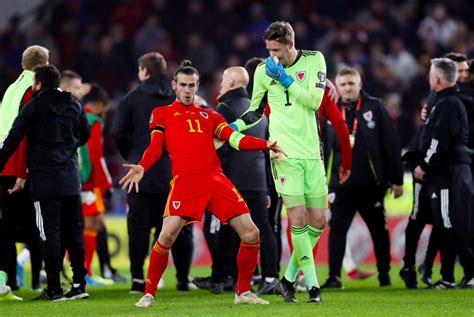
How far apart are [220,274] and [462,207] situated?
104 inches

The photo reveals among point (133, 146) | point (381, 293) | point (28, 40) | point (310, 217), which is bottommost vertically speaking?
point (381, 293)

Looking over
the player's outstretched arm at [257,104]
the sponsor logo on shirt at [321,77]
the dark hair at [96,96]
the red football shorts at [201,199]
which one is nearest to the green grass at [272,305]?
the red football shorts at [201,199]

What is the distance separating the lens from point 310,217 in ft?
33.7

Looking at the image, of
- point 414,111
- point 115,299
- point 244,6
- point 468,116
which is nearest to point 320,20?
point 244,6

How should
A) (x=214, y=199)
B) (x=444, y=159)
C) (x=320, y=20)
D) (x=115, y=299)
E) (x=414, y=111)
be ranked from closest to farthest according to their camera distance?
1. (x=214, y=199)
2. (x=115, y=299)
3. (x=444, y=159)
4. (x=414, y=111)
5. (x=320, y=20)

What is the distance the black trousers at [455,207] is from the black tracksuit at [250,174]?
1778mm

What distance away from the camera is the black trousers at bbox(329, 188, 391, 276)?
41.5ft

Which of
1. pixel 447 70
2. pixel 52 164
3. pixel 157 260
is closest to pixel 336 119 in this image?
pixel 447 70

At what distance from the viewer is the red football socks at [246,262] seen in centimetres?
1007

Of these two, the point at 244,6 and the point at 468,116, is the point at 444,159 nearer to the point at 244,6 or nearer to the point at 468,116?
the point at 468,116

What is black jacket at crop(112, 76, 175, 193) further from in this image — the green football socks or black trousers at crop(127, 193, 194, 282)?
the green football socks

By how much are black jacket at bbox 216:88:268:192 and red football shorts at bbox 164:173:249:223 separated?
1.81 metres

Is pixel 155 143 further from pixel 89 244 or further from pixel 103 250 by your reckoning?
pixel 103 250

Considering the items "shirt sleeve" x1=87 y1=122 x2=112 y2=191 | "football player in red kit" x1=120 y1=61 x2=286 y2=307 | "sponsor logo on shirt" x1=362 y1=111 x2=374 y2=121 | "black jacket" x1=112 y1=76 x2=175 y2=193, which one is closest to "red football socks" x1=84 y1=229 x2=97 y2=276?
"shirt sleeve" x1=87 y1=122 x2=112 y2=191
